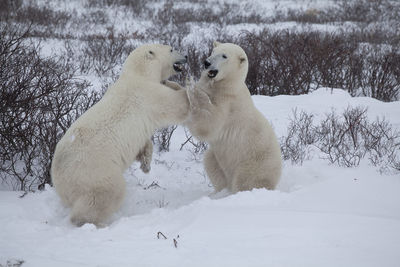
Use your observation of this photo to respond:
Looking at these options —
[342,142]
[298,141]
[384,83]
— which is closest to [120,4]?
[384,83]

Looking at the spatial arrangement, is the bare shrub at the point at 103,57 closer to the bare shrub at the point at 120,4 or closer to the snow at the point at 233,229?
the snow at the point at 233,229

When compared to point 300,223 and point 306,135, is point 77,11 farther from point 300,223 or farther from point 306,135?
point 300,223

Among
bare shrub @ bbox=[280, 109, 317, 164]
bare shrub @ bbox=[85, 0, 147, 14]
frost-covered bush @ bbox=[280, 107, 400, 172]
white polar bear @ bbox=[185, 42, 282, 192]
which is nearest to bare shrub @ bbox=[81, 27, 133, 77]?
bare shrub @ bbox=[280, 109, 317, 164]

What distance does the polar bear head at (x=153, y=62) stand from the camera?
2.87 m

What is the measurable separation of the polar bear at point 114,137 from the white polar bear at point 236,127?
24 cm

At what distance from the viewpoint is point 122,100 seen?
2.71 metres

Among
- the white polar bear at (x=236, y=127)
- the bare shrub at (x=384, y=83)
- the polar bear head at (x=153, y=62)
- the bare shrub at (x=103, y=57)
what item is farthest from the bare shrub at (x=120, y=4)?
the white polar bear at (x=236, y=127)

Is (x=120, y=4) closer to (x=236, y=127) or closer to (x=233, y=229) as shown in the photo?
(x=236, y=127)

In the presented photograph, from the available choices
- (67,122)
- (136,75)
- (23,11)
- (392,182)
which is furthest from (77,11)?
(392,182)

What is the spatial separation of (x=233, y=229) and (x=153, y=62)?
1.40 meters

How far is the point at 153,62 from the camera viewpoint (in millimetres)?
2918

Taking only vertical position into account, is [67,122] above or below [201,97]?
below

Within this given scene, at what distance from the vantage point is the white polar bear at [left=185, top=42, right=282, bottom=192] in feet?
9.74

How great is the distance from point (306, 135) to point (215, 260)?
2.66 metres
